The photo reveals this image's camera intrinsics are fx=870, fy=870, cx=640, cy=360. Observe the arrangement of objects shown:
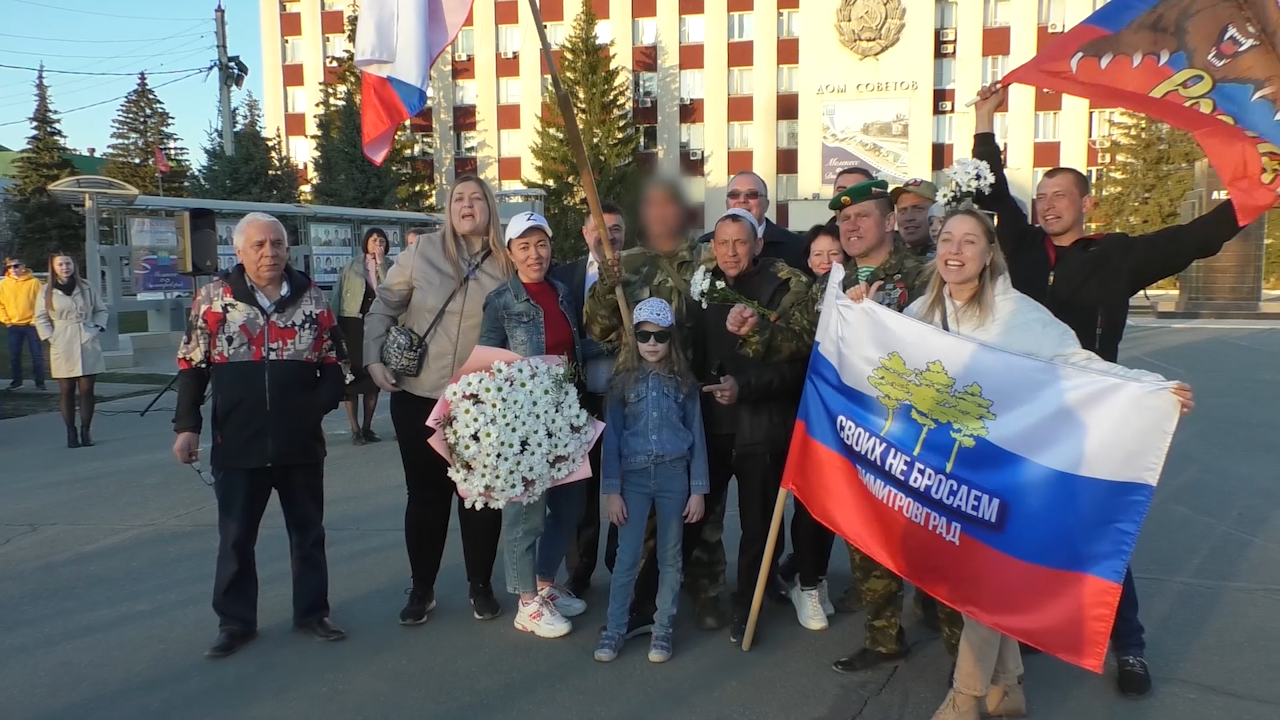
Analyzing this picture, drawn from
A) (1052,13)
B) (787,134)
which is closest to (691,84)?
(787,134)

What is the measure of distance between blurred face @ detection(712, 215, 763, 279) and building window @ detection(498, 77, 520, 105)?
43111 millimetres

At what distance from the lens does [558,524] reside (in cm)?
457

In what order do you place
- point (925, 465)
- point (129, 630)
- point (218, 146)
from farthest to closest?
point (218, 146)
point (129, 630)
point (925, 465)

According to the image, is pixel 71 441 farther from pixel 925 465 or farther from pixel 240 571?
pixel 925 465

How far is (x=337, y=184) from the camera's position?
37.8 meters

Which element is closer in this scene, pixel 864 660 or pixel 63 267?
pixel 864 660

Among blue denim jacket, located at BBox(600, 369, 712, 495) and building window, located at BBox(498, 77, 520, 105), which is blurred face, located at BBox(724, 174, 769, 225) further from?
building window, located at BBox(498, 77, 520, 105)

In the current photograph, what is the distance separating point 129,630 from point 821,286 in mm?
4030

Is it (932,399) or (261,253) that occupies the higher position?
(261,253)

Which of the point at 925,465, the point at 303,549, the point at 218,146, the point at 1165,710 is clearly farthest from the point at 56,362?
the point at 218,146

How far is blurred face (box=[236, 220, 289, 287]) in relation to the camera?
13.6ft

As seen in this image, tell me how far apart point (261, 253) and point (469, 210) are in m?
1.01

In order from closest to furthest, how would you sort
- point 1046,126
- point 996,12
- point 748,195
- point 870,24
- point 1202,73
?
point 1202,73
point 748,195
point 1046,126
point 996,12
point 870,24

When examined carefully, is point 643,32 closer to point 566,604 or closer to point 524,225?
point 524,225
